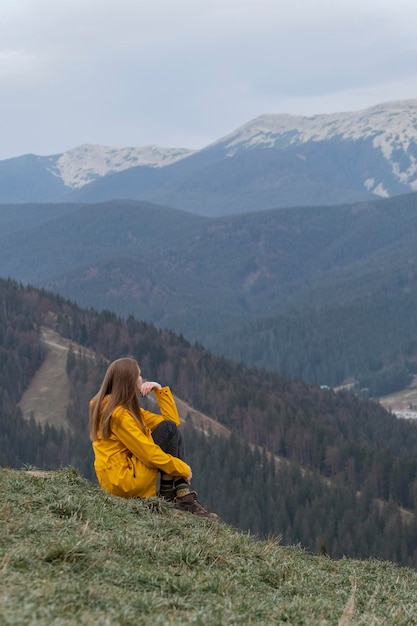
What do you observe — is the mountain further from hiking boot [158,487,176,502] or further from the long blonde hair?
the long blonde hair

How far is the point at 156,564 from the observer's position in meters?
12.1

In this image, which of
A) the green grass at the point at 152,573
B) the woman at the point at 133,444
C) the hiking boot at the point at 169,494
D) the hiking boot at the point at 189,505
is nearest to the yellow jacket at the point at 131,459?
the woman at the point at 133,444

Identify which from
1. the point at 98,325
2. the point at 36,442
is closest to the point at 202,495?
the point at 36,442

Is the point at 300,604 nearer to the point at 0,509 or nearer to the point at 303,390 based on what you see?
the point at 0,509

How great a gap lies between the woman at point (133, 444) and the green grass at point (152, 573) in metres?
0.43

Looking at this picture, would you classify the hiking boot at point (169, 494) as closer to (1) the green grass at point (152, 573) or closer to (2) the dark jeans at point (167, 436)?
(1) the green grass at point (152, 573)

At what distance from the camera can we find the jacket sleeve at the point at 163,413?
1658 cm

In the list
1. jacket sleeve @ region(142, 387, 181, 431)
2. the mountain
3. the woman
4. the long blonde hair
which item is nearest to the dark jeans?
the woman

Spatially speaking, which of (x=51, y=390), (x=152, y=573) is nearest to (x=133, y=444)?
(x=152, y=573)

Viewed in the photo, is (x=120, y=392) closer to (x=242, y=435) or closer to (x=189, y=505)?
(x=189, y=505)

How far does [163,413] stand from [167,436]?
82cm

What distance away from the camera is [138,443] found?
15.7 meters

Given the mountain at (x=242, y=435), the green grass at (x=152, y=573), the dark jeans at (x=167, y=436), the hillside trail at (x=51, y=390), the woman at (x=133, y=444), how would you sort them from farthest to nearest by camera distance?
the hillside trail at (x=51, y=390)
the mountain at (x=242, y=435)
the dark jeans at (x=167, y=436)
the woman at (x=133, y=444)
the green grass at (x=152, y=573)

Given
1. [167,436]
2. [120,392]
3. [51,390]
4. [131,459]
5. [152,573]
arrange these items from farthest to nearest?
[51,390] → [167,436] → [131,459] → [120,392] → [152,573]
